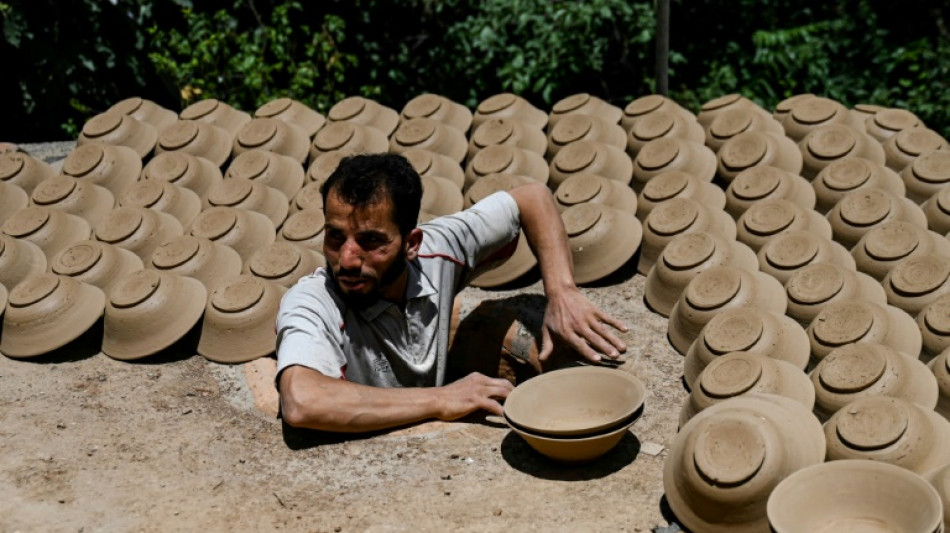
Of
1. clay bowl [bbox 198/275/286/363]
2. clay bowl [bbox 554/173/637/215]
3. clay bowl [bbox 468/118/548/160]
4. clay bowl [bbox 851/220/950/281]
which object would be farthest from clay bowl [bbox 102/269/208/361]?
clay bowl [bbox 851/220/950/281]

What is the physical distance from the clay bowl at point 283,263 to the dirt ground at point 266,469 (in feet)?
1.74

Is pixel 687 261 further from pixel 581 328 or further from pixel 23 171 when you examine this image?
pixel 23 171

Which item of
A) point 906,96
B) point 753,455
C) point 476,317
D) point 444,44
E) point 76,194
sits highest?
point 753,455

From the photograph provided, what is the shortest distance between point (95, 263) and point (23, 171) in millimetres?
1202

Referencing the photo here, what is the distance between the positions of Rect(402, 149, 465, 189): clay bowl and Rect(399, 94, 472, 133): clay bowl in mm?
469

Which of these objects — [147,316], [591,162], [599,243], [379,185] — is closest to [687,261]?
[599,243]

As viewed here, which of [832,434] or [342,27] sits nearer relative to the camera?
[832,434]

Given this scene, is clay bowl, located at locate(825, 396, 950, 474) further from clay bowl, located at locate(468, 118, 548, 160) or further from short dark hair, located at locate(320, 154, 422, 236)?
clay bowl, located at locate(468, 118, 548, 160)

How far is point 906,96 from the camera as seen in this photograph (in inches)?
376

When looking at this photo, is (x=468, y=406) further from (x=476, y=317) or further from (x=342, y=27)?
(x=342, y=27)

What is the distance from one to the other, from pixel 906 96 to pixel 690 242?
594cm

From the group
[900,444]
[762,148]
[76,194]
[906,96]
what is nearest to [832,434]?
[900,444]

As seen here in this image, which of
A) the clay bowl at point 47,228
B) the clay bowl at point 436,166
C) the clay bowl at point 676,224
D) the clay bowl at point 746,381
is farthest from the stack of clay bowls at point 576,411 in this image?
the clay bowl at point 47,228

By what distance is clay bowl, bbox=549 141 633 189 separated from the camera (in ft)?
17.5
